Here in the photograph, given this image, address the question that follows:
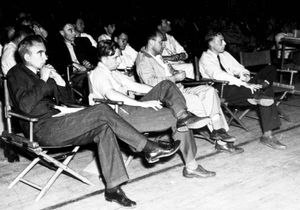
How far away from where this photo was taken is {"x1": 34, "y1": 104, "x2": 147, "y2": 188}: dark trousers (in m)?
2.93

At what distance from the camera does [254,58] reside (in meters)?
5.15

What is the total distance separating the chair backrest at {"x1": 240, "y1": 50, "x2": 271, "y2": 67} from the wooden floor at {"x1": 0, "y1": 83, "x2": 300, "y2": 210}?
1.39 meters

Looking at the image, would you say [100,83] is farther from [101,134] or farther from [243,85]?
[243,85]

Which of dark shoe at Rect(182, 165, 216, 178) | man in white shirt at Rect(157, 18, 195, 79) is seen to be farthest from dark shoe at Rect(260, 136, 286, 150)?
man in white shirt at Rect(157, 18, 195, 79)

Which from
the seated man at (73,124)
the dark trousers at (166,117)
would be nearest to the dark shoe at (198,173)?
the dark trousers at (166,117)

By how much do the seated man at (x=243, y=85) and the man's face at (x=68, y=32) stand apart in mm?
2117

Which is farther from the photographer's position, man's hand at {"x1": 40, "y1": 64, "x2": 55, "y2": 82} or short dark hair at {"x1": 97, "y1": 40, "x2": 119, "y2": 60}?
short dark hair at {"x1": 97, "y1": 40, "x2": 119, "y2": 60}

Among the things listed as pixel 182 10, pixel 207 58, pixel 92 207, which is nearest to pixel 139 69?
pixel 207 58

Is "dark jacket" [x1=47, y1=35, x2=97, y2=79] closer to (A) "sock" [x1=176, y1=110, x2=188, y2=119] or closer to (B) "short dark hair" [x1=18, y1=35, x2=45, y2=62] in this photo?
(B) "short dark hair" [x1=18, y1=35, x2=45, y2=62]

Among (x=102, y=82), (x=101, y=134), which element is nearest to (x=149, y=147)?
(x=101, y=134)

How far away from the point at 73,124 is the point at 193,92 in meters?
1.55

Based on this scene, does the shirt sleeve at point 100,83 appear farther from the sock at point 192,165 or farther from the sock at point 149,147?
the sock at point 192,165

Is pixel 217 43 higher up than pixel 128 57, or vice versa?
pixel 217 43

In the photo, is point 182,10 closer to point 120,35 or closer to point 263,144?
point 120,35
